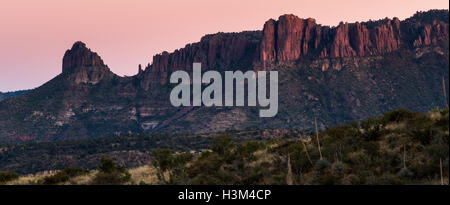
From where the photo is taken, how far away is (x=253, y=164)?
Result: 19.3 m

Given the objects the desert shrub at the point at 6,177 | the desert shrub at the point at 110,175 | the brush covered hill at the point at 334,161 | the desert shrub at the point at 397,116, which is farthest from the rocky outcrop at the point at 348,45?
the desert shrub at the point at 6,177

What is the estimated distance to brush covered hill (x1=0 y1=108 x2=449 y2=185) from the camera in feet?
46.3

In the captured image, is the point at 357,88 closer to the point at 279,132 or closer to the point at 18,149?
the point at 279,132

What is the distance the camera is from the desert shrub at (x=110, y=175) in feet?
67.6

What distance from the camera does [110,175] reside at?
21297mm

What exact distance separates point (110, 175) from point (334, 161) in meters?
10.6

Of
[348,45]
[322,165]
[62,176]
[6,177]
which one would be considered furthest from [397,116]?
[348,45]

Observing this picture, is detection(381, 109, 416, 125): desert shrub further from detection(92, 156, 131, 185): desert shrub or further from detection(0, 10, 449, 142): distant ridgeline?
detection(0, 10, 449, 142): distant ridgeline

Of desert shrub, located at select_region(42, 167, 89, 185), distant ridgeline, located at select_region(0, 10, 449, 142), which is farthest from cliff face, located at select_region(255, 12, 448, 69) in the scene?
desert shrub, located at select_region(42, 167, 89, 185)

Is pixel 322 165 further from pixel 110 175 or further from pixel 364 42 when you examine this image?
pixel 364 42

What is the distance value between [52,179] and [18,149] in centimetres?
8606

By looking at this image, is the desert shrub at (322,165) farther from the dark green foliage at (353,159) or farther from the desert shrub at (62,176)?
the desert shrub at (62,176)

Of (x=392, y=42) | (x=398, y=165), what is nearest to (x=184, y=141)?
(x=398, y=165)
